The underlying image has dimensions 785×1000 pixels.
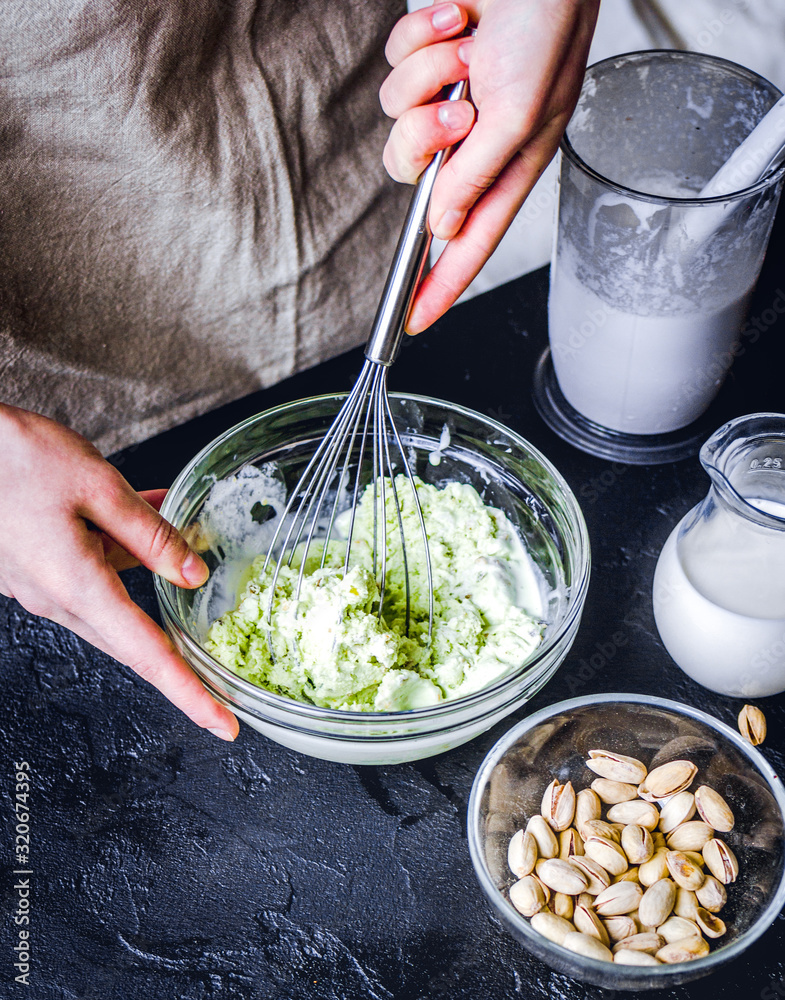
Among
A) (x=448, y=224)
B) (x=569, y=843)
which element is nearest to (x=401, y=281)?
(x=448, y=224)

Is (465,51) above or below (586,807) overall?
above

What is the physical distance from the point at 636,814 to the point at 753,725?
0.15 meters

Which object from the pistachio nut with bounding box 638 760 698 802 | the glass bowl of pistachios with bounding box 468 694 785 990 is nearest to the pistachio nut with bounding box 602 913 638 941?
the glass bowl of pistachios with bounding box 468 694 785 990

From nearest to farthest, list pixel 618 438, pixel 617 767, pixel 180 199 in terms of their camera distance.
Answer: pixel 617 767, pixel 180 199, pixel 618 438

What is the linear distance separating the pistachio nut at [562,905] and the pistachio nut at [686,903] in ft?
0.27

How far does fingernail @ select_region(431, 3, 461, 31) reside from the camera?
0.78 meters

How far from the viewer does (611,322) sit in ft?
2.88

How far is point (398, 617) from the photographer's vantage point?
0.80 m

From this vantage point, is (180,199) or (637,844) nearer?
(637,844)

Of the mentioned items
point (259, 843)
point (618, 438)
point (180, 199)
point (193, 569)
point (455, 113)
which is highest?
point (455, 113)

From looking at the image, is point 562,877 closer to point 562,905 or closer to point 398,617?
point 562,905

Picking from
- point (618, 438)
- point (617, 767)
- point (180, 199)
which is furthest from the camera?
point (618, 438)

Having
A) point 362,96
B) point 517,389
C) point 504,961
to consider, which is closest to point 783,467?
point 517,389

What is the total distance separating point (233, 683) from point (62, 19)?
58 cm
